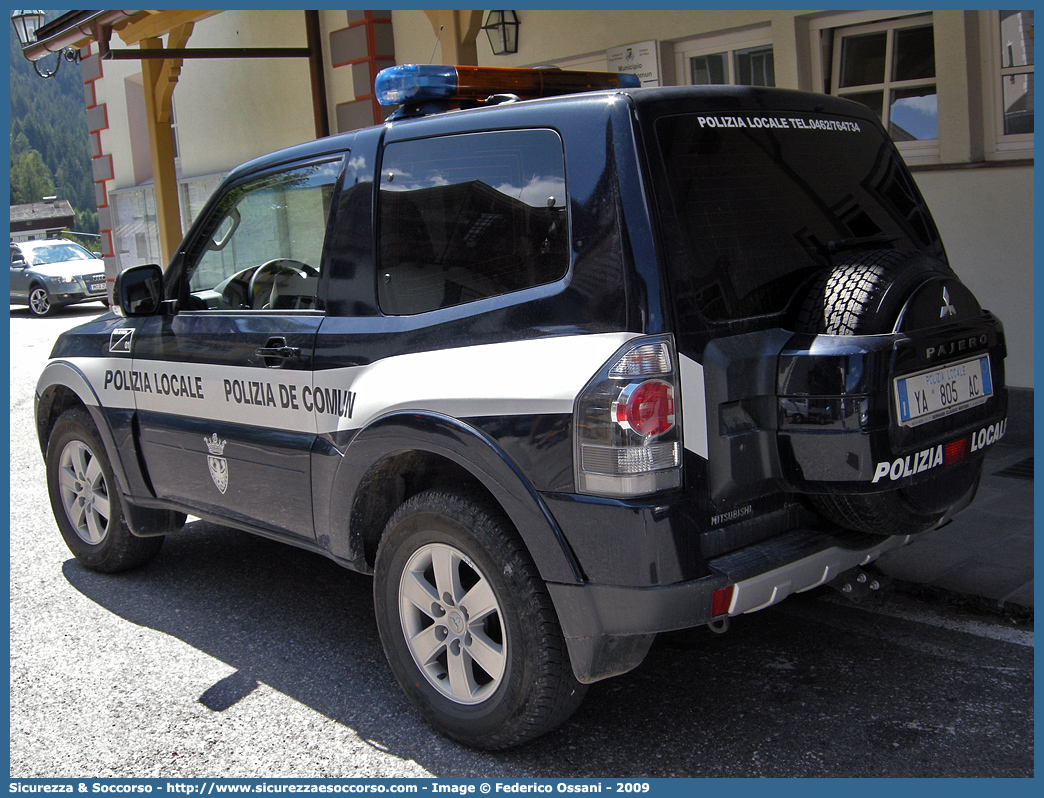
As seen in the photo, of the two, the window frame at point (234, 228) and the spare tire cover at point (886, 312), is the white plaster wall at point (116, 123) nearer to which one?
the window frame at point (234, 228)

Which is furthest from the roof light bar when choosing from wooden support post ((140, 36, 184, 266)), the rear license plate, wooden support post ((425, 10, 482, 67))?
wooden support post ((140, 36, 184, 266))

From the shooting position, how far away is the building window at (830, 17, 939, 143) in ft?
21.8

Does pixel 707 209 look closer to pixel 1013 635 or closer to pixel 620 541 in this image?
pixel 620 541

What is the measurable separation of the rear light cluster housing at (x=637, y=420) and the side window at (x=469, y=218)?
36 centimetres

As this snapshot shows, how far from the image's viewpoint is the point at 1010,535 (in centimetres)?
464

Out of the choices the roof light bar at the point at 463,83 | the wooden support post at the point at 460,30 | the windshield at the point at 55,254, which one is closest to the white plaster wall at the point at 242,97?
the wooden support post at the point at 460,30

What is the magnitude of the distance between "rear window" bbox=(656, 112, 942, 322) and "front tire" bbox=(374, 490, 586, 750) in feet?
2.94

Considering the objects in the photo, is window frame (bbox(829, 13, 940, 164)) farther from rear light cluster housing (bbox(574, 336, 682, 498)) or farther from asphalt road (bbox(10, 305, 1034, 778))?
rear light cluster housing (bbox(574, 336, 682, 498))

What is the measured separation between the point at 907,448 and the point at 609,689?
4.34ft

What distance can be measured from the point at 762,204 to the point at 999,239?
4038 millimetres

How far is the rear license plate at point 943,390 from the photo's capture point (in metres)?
2.73


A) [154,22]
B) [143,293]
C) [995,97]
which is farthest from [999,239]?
[154,22]

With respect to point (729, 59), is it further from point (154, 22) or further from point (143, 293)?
point (154, 22)
